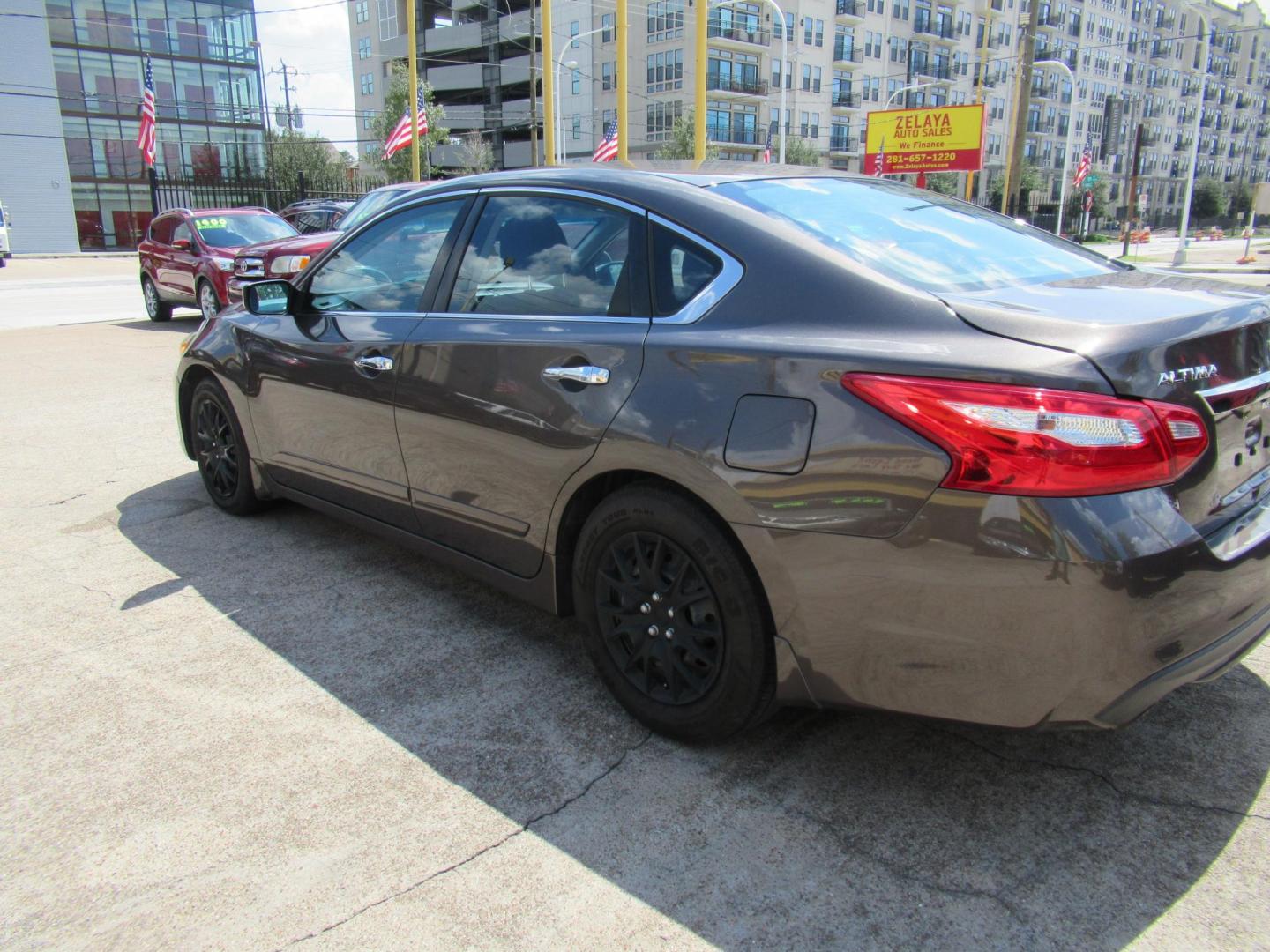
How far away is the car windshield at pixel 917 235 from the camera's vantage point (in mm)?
2535

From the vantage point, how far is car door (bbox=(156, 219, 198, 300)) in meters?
13.2

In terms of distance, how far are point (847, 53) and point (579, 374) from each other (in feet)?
245

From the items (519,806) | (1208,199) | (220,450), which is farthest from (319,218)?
(1208,199)

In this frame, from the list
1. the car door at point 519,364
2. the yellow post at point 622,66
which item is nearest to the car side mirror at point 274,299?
the car door at point 519,364

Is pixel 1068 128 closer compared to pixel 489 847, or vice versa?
pixel 489 847

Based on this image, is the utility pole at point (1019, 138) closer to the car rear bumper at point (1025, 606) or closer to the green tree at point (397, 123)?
the car rear bumper at point (1025, 606)

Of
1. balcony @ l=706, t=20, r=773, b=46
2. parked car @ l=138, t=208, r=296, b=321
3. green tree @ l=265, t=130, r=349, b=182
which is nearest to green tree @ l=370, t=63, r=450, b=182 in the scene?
green tree @ l=265, t=130, r=349, b=182

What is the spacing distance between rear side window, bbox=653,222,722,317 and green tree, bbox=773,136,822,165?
197 feet

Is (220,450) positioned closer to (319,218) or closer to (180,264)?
(180,264)

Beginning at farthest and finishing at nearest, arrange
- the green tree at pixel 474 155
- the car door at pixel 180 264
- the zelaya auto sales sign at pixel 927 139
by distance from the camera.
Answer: the green tree at pixel 474 155
the zelaya auto sales sign at pixel 927 139
the car door at pixel 180 264

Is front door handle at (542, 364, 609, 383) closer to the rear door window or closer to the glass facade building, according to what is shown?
the rear door window

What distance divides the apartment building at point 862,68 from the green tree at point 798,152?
4.42ft

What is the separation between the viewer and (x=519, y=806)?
99.7 inches

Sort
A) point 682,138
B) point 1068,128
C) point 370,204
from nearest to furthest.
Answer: point 370,204
point 1068,128
point 682,138
